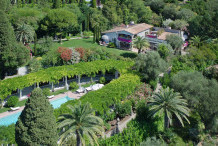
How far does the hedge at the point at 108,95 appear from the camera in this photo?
86.8 ft

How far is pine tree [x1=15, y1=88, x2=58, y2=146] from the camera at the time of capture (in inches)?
605

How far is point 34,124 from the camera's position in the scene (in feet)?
50.6

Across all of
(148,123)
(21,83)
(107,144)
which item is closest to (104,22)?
(21,83)

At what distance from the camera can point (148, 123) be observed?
89.3ft

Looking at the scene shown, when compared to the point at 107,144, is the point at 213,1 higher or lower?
higher

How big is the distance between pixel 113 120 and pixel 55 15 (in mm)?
36926

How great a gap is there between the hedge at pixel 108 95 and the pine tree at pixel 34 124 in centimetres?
842

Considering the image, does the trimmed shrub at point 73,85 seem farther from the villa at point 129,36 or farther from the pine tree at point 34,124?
the pine tree at point 34,124

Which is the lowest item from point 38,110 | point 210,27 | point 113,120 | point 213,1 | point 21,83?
point 113,120

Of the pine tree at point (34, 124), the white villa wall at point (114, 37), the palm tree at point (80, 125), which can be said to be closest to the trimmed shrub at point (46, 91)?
the palm tree at point (80, 125)

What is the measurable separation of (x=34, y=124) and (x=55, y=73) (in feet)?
65.4

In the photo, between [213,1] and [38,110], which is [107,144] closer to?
[38,110]

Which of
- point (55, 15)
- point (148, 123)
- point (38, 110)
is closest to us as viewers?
point (38, 110)

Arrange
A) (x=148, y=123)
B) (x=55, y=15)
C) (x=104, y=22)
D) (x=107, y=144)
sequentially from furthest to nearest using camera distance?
(x=104, y=22)
(x=55, y=15)
(x=148, y=123)
(x=107, y=144)
